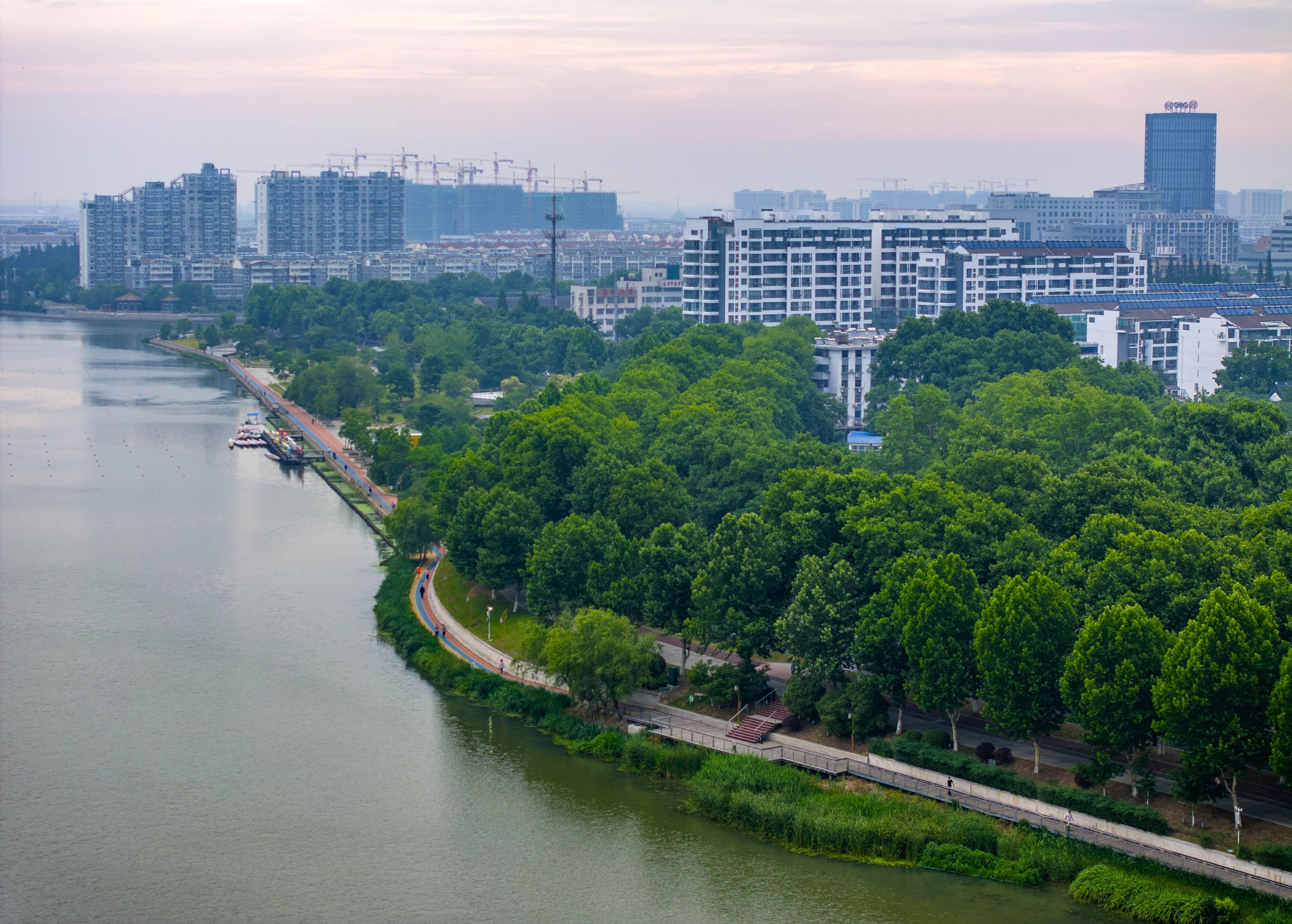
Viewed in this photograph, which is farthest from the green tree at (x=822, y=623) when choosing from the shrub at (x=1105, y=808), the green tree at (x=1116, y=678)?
the shrub at (x=1105, y=808)

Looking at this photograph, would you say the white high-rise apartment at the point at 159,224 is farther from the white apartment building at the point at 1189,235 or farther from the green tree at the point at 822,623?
the green tree at the point at 822,623

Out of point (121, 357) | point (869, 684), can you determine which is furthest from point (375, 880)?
point (121, 357)

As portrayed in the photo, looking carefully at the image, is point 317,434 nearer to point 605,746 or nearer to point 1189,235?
point 605,746

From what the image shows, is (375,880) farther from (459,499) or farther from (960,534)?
(459,499)

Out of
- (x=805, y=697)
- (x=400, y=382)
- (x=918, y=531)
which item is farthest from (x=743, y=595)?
(x=400, y=382)

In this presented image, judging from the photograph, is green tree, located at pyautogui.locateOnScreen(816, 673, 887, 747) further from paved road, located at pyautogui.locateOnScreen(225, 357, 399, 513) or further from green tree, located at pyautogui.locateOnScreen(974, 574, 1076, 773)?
paved road, located at pyautogui.locateOnScreen(225, 357, 399, 513)

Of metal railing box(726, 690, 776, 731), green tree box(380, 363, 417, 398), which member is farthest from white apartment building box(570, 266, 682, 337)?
metal railing box(726, 690, 776, 731)

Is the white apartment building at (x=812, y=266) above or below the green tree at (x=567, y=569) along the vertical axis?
above
